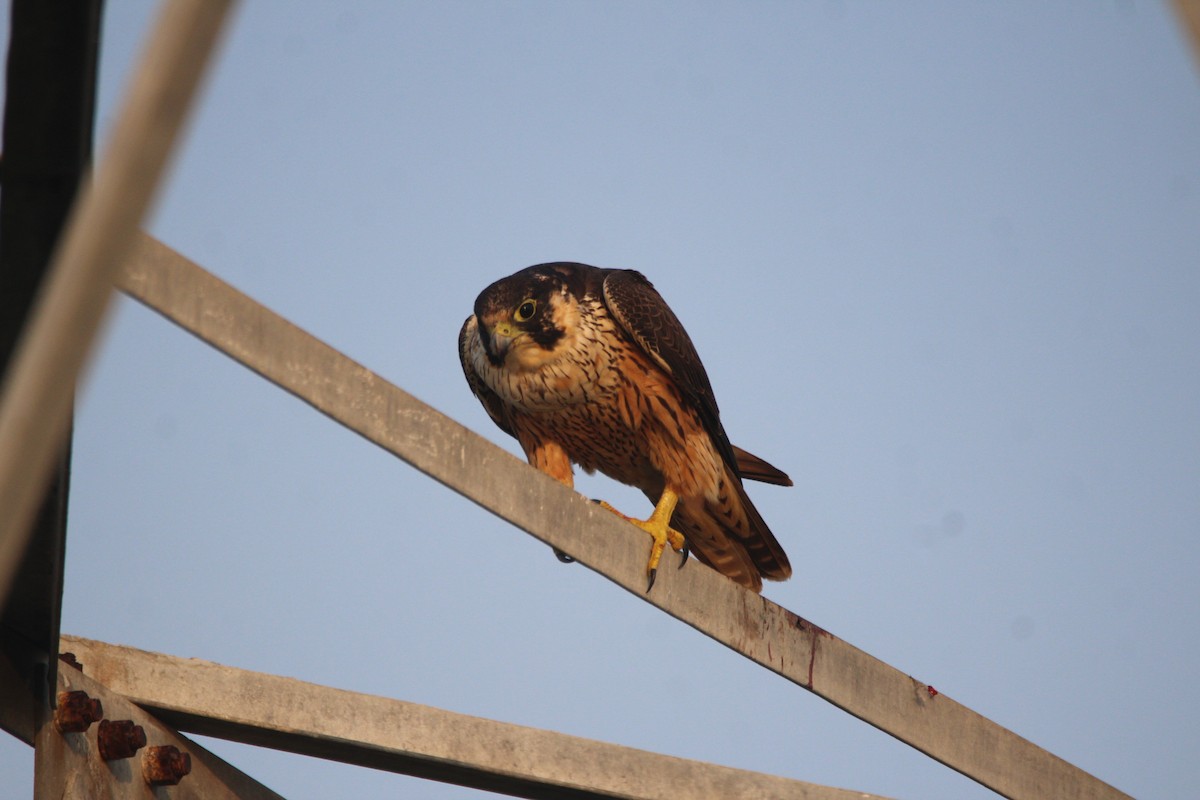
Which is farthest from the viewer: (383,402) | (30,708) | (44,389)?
(30,708)

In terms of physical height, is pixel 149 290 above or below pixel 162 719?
above

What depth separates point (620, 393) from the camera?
483 cm

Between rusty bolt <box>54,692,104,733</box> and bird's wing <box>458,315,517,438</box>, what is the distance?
2640 mm

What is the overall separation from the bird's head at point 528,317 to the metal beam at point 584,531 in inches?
65.9

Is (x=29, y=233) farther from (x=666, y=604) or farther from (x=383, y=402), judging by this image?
(x=666, y=604)

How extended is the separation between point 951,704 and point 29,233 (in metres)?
2.46

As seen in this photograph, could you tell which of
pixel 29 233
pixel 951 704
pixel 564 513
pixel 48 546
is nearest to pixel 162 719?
pixel 48 546

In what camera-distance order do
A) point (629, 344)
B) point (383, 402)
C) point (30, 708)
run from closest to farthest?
point (383, 402) < point (30, 708) < point (629, 344)

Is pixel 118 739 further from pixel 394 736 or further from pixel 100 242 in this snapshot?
pixel 100 242

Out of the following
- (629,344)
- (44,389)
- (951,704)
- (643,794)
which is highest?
(629,344)

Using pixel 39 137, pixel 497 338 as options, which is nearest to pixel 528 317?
pixel 497 338

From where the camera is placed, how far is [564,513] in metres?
2.83

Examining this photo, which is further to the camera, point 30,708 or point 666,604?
point 666,604

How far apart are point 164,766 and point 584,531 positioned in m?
1.05
